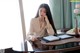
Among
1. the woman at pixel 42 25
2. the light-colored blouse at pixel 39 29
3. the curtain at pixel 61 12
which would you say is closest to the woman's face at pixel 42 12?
the woman at pixel 42 25

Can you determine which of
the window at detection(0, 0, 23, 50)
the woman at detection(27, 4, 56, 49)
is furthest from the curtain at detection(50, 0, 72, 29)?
the window at detection(0, 0, 23, 50)

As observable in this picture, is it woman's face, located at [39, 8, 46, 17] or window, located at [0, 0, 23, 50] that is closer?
woman's face, located at [39, 8, 46, 17]

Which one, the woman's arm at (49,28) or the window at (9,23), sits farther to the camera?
the window at (9,23)

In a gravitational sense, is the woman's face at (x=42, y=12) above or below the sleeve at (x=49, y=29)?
above

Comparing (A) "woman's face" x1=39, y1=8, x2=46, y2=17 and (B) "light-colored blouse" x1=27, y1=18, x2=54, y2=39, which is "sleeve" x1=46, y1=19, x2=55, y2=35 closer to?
(B) "light-colored blouse" x1=27, y1=18, x2=54, y2=39

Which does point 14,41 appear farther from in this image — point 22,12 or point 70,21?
point 70,21

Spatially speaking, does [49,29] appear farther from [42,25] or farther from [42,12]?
[42,12]

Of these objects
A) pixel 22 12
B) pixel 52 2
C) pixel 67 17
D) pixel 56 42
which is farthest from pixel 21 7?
pixel 56 42

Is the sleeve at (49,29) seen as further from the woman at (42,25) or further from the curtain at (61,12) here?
the curtain at (61,12)

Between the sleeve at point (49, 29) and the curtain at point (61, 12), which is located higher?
the curtain at point (61, 12)

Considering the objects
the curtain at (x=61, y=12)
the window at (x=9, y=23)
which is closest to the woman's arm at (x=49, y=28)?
the curtain at (x=61, y=12)

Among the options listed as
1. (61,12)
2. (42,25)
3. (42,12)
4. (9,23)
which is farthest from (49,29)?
(9,23)

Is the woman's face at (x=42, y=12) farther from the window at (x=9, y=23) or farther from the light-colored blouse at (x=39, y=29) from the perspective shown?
the window at (x=9, y=23)

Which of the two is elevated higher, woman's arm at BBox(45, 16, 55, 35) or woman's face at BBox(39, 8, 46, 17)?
woman's face at BBox(39, 8, 46, 17)
